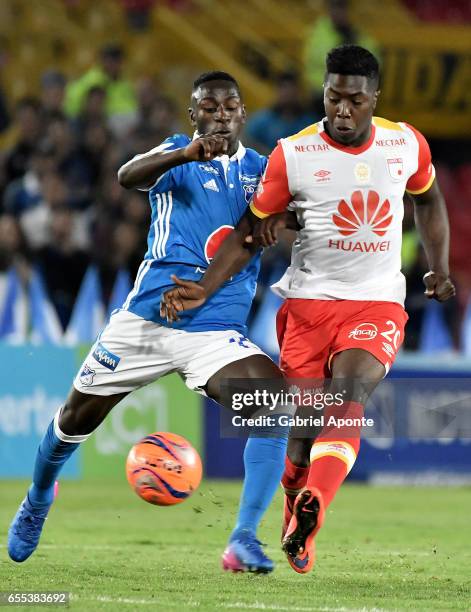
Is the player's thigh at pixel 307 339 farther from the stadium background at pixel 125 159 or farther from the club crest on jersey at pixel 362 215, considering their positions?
the stadium background at pixel 125 159

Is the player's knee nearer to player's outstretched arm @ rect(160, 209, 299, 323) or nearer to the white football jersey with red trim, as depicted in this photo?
player's outstretched arm @ rect(160, 209, 299, 323)

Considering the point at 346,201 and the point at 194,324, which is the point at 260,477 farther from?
the point at 346,201

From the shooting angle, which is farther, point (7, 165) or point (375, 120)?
point (7, 165)

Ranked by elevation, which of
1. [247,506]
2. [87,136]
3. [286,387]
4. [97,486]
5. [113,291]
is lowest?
[97,486]

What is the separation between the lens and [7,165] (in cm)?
1409

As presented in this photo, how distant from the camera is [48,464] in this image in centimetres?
716

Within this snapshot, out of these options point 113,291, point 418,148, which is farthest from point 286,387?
point 113,291

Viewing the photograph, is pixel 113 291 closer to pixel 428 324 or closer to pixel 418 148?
pixel 428 324

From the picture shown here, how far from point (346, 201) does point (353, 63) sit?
26.5 inches

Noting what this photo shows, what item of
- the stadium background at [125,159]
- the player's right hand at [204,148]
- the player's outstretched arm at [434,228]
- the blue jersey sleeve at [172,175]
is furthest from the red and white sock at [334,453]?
the stadium background at [125,159]

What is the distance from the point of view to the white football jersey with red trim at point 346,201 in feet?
21.8

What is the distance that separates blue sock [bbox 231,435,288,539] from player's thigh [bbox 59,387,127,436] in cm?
76

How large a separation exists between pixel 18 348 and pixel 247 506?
6062 millimetres

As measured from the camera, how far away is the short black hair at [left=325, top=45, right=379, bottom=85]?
6.41m
